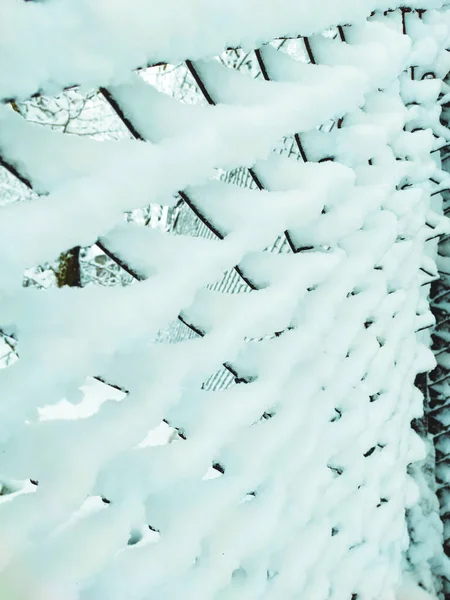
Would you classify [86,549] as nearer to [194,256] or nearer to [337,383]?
[194,256]

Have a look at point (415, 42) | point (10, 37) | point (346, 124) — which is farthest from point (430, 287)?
point (10, 37)

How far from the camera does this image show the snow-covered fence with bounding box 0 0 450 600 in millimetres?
601

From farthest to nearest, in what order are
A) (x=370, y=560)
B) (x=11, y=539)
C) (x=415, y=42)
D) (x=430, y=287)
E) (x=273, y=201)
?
1. (x=430, y=287)
2. (x=370, y=560)
3. (x=415, y=42)
4. (x=273, y=201)
5. (x=11, y=539)

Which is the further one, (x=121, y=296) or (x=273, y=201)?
(x=273, y=201)

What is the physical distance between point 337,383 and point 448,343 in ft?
3.98

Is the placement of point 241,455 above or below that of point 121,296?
below

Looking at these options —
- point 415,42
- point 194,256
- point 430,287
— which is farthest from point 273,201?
point 430,287

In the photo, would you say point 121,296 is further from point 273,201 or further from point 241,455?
point 241,455

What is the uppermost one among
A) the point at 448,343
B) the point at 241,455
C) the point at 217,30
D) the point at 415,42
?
the point at 217,30

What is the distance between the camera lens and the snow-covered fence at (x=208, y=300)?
60 centimetres

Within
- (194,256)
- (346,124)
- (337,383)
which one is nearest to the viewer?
(194,256)

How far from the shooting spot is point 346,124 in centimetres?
123

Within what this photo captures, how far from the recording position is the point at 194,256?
0.80 m

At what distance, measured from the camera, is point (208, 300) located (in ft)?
2.94
